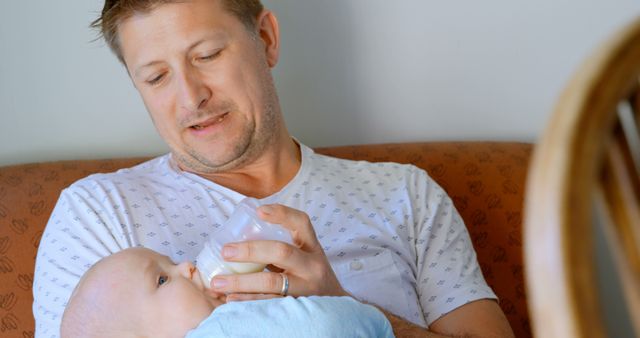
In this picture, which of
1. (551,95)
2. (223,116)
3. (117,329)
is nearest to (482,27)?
(551,95)

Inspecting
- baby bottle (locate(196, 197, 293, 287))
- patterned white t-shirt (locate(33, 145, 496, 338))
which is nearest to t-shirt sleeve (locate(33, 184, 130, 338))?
patterned white t-shirt (locate(33, 145, 496, 338))

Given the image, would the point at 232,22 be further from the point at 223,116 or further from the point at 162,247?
the point at 162,247

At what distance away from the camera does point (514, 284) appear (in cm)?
199

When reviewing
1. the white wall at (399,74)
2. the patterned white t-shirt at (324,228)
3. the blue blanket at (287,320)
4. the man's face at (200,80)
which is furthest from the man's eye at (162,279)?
the white wall at (399,74)

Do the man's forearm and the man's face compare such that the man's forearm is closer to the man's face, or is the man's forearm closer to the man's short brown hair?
the man's face

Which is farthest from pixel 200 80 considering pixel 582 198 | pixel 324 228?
pixel 582 198

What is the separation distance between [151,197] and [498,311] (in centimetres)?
79

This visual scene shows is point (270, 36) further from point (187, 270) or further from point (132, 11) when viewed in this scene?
point (187, 270)

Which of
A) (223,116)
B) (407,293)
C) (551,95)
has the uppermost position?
(223,116)

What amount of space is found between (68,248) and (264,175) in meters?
0.50

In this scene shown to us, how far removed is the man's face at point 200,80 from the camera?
5.64 feet

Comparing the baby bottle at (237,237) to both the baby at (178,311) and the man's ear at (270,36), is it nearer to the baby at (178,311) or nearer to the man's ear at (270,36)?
the baby at (178,311)

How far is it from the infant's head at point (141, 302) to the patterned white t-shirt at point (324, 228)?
32 cm

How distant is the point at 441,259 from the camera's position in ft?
5.76
